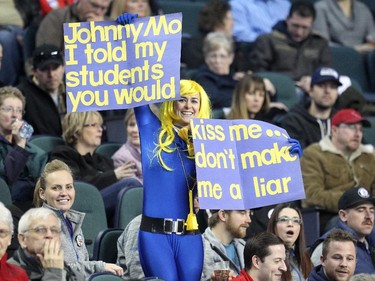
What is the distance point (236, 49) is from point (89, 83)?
4.55 metres

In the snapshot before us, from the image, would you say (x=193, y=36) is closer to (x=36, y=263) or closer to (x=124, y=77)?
(x=124, y=77)

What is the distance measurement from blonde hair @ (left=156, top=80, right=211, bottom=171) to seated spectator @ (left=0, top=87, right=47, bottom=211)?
141 centimetres

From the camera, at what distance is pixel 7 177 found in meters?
7.83

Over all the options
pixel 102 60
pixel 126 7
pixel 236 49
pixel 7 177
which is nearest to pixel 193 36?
pixel 236 49

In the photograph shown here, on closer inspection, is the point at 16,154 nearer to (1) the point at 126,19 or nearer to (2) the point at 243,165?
(1) the point at 126,19

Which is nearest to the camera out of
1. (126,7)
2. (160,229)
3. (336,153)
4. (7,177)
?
(160,229)

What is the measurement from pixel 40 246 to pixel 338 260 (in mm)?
1950

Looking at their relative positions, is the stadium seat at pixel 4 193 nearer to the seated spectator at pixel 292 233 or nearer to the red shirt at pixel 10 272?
the red shirt at pixel 10 272

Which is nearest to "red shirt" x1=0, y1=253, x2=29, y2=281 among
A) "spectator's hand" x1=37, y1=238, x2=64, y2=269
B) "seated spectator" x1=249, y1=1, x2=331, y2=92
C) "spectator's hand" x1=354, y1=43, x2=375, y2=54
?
"spectator's hand" x1=37, y1=238, x2=64, y2=269

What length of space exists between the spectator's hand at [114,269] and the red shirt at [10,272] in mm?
658

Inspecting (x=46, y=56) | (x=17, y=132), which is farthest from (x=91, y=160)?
(x=46, y=56)

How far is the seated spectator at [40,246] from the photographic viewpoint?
6156 millimetres

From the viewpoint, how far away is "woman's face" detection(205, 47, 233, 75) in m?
10.5

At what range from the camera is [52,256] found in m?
6.16
